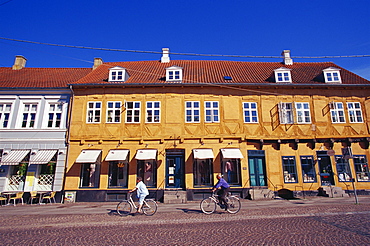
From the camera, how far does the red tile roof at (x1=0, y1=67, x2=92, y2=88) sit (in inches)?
710

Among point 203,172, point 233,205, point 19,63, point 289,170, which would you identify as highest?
point 19,63

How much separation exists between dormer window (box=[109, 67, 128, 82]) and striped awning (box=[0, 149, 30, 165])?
26.3 feet

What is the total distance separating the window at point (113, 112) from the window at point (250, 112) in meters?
9.53

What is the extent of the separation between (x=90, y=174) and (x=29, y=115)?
6.62 meters

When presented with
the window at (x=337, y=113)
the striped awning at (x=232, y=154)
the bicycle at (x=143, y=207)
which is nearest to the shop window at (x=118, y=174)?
the bicycle at (x=143, y=207)

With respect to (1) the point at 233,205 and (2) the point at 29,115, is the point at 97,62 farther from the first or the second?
(1) the point at 233,205

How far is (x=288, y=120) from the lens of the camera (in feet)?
57.0

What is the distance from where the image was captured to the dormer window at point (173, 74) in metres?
17.8

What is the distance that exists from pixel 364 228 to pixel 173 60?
20101 millimetres

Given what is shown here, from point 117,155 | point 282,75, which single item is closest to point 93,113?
point 117,155

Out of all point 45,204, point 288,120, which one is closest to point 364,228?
point 288,120

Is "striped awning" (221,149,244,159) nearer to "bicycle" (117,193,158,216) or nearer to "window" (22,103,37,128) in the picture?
"bicycle" (117,193,158,216)

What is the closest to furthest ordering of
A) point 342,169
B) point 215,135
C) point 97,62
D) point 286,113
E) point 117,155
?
point 117,155
point 215,135
point 342,169
point 286,113
point 97,62

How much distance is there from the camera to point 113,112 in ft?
55.5
